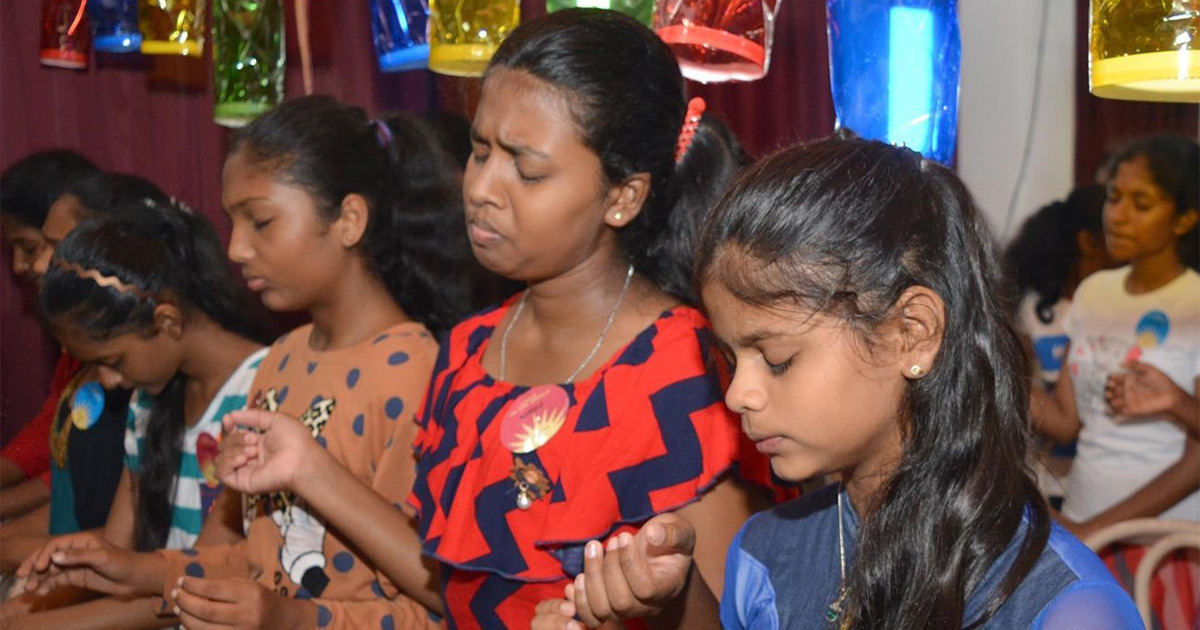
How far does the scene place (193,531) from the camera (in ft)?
6.70

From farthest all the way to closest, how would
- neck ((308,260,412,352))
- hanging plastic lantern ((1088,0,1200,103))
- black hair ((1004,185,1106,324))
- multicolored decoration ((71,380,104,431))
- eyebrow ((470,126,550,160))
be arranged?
black hair ((1004,185,1106,324)) < multicolored decoration ((71,380,104,431)) < neck ((308,260,412,352)) < eyebrow ((470,126,550,160)) < hanging plastic lantern ((1088,0,1200,103))

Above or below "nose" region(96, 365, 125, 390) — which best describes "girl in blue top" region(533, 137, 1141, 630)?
above

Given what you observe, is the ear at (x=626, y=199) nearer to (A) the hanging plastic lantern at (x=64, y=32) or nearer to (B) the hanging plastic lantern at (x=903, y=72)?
(B) the hanging plastic lantern at (x=903, y=72)

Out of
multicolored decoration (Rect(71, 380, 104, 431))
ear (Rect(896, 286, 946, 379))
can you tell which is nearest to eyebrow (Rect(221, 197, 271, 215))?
multicolored decoration (Rect(71, 380, 104, 431))

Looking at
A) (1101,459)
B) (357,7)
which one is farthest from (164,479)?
(1101,459)

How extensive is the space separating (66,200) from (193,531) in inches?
28.8

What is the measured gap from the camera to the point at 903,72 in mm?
1159

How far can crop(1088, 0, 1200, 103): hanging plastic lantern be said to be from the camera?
38.6 inches

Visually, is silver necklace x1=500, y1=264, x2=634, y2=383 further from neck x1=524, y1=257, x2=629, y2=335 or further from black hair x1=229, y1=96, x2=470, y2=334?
black hair x1=229, y1=96, x2=470, y2=334

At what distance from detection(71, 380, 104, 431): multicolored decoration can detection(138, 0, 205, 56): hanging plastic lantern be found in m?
0.76

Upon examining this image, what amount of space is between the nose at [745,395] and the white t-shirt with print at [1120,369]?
178 cm

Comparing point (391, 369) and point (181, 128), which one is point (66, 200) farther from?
point (391, 369)

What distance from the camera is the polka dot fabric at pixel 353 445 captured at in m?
1.56

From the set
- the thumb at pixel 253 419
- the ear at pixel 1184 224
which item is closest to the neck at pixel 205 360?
the thumb at pixel 253 419
